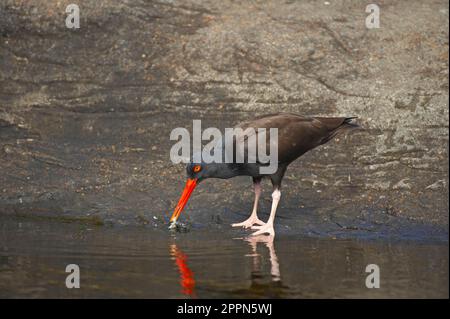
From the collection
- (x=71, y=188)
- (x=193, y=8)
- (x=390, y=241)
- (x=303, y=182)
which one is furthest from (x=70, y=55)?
(x=390, y=241)

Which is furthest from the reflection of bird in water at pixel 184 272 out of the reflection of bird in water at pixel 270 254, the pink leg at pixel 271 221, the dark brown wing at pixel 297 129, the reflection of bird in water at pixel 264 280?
the dark brown wing at pixel 297 129

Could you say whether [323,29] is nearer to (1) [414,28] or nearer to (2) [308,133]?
(1) [414,28]

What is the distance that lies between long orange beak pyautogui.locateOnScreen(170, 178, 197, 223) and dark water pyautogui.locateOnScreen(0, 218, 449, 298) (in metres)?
0.18

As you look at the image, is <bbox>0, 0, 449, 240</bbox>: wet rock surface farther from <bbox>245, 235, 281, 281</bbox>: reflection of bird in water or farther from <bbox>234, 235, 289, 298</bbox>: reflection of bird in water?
<bbox>234, 235, 289, 298</bbox>: reflection of bird in water

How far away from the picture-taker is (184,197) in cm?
936

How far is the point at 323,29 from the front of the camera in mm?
12859

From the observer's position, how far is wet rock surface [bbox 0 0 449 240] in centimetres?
981

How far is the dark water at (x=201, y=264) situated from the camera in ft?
22.3

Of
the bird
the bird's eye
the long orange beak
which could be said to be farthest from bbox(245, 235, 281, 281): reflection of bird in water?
the bird's eye

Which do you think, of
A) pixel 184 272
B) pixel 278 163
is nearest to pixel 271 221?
pixel 278 163

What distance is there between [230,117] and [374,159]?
1.85m

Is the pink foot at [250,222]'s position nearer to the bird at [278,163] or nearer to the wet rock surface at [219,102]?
the bird at [278,163]

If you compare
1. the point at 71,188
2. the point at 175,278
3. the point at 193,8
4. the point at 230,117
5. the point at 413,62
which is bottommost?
the point at 175,278

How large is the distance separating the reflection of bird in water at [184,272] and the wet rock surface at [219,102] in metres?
1.29
